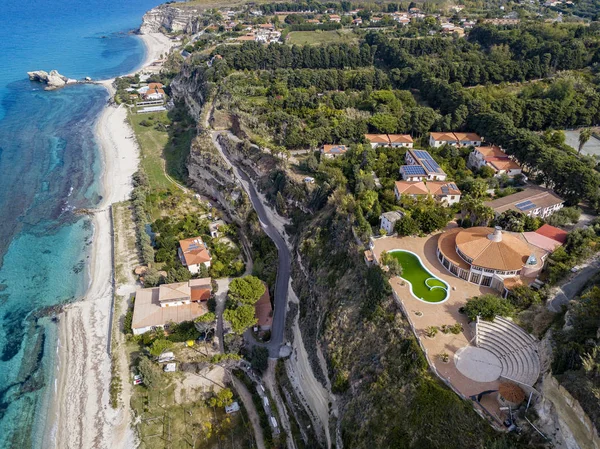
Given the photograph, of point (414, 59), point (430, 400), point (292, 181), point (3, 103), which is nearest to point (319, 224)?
point (292, 181)

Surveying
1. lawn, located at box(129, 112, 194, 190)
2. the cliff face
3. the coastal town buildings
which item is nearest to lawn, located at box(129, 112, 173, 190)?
lawn, located at box(129, 112, 194, 190)

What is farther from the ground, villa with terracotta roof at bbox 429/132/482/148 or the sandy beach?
villa with terracotta roof at bbox 429/132/482/148

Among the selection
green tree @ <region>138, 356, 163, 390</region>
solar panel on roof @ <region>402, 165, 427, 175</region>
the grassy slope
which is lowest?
green tree @ <region>138, 356, 163, 390</region>

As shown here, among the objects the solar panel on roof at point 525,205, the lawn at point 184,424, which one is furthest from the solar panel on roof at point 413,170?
the lawn at point 184,424

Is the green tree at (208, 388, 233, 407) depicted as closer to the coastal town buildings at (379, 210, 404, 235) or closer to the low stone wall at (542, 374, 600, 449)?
the coastal town buildings at (379, 210, 404, 235)

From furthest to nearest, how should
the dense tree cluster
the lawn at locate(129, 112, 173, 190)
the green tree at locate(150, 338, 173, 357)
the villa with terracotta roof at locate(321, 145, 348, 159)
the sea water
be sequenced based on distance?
the dense tree cluster, the lawn at locate(129, 112, 173, 190), the villa with terracotta roof at locate(321, 145, 348, 159), the sea water, the green tree at locate(150, 338, 173, 357)

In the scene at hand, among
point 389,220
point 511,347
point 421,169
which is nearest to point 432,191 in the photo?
point 421,169
